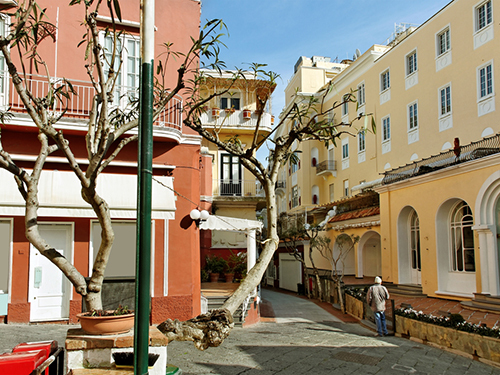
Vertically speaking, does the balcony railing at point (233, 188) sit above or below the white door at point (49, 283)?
above

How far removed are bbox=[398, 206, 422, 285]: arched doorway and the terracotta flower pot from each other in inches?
664

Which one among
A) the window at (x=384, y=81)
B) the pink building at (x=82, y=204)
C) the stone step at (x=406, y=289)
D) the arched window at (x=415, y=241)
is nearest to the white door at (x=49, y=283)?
the pink building at (x=82, y=204)

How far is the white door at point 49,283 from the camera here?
11266mm

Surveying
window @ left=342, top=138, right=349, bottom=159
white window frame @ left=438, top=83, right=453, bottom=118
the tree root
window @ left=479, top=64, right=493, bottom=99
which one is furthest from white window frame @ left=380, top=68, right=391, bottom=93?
the tree root

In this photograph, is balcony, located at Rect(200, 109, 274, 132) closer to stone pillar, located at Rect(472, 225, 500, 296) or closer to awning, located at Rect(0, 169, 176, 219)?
stone pillar, located at Rect(472, 225, 500, 296)

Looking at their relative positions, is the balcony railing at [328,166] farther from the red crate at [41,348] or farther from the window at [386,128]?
the red crate at [41,348]

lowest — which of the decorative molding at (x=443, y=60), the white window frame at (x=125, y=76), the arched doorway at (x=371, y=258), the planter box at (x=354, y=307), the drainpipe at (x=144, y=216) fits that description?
the planter box at (x=354, y=307)

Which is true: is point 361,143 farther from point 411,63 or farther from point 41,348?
point 41,348

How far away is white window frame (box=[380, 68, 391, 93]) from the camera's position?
28109 millimetres

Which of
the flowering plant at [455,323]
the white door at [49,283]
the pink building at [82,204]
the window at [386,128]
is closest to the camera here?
the flowering plant at [455,323]

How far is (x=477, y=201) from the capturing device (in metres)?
15.2

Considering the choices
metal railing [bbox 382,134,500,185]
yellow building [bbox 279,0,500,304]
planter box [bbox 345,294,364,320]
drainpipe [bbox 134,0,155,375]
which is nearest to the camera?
drainpipe [bbox 134,0,155,375]

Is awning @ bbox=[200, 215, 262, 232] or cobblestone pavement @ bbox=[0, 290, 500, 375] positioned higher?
awning @ bbox=[200, 215, 262, 232]

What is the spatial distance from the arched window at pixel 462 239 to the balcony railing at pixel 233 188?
10654 mm
